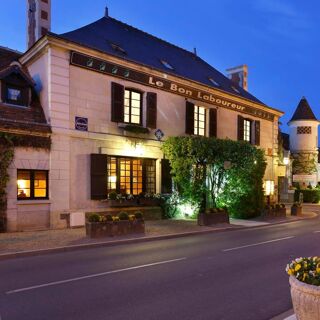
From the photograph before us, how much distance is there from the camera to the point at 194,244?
11242 mm

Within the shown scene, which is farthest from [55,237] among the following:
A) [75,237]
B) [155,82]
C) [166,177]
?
[155,82]

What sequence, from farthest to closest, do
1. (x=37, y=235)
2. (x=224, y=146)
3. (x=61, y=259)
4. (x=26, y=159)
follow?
1. (x=224, y=146)
2. (x=26, y=159)
3. (x=37, y=235)
4. (x=61, y=259)

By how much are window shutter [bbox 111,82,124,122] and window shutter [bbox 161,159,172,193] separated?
3288 mm

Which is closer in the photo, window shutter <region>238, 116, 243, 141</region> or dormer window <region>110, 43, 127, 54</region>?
dormer window <region>110, 43, 127, 54</region>

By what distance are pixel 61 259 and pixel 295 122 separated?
32046mm

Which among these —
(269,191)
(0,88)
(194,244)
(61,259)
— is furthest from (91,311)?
(269,191)

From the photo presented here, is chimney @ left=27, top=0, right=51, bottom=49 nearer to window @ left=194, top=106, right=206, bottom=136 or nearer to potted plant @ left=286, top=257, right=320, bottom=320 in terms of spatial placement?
window @ left=194, top=106, right=206, bottom=136

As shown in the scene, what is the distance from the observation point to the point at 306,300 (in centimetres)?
371

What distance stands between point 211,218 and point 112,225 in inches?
205

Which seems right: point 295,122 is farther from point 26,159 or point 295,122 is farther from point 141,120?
point 26,159

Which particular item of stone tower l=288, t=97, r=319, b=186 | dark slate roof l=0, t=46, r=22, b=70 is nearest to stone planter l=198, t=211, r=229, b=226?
dark slate roof l=0, t=46, r=22, b=70

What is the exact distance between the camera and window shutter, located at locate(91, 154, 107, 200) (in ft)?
49.3

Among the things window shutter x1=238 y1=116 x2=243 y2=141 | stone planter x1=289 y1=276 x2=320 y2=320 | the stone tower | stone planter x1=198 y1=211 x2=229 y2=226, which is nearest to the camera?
stone planter x1=289 y1=276 x2=320 y2=320

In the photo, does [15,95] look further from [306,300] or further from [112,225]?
[306,300]
